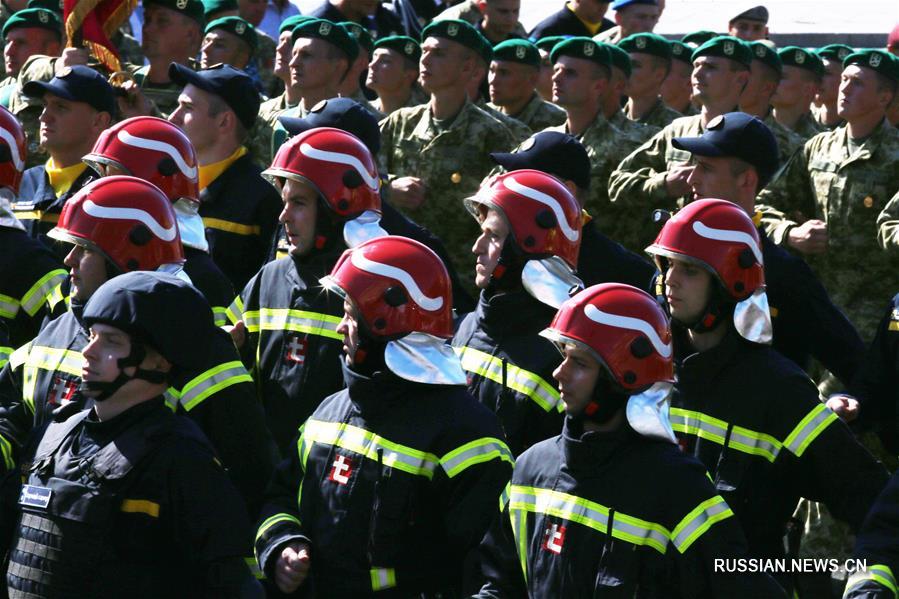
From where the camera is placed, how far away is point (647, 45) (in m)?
14.0

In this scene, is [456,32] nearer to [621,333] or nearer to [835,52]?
[835,52]

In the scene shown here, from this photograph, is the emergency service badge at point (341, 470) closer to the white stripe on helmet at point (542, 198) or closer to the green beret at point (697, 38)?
the white stripe on helmet at point (542, 198)

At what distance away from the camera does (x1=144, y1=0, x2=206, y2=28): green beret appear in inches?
533

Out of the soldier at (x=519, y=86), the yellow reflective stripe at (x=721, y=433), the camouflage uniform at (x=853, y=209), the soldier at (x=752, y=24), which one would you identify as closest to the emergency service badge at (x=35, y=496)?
the yellow reflective stripe at (x=721, y=433)

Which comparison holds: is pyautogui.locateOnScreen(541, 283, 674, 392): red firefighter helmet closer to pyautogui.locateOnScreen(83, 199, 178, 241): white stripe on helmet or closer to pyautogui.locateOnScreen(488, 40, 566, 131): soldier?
pyautogui.locateOnScreen(83, 199, 178, 241): white stripe on helmet

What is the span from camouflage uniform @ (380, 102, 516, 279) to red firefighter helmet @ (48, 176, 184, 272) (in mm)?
4411

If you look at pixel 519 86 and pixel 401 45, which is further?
pixel 401 45

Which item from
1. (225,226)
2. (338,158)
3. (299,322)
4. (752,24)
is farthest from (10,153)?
(752,24)

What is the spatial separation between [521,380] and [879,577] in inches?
78.7

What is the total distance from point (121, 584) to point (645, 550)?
1.74 m


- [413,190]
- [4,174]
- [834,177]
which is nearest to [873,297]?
[834,177]

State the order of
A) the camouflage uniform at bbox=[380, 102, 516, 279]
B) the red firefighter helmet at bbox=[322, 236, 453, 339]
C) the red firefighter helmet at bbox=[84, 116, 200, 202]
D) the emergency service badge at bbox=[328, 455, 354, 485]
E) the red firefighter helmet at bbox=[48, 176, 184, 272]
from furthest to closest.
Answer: the camouflage uniform at bbox=[380, 102, 516, 279], the red firefighter helmet at bbox=[84, 116, 200, 202], the red firefighter helmet at bbox=[48, 176, 184, 272], the red firefighter helmet at bbox=[322, 236, 453, 339], the emergency service badge at bbox=[328, 455, 354, 485]

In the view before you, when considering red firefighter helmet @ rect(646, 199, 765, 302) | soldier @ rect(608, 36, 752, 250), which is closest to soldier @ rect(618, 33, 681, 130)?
soldier @ rect(608, 36, 752, 250)

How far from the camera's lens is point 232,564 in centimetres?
593
